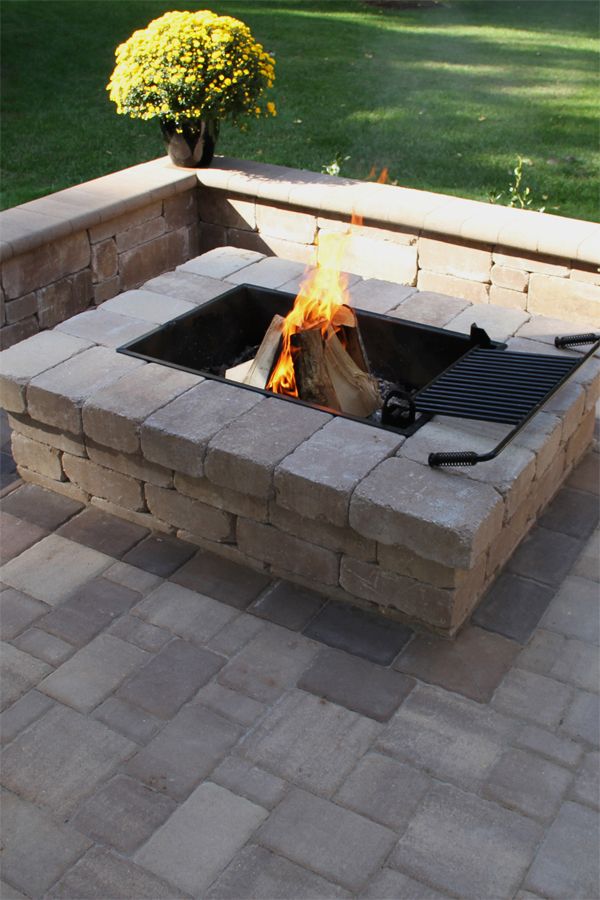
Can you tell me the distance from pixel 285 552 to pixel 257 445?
0.48 metres

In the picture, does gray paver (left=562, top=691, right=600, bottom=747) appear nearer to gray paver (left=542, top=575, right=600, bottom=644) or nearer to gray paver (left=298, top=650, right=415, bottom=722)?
gray paver (left=542, top=575, right=600, bottom=644)

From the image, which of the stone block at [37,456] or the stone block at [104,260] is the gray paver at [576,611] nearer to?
the stone block at [37,456]

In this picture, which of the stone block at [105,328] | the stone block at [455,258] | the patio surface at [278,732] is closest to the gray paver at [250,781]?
the patio surface at [278,732]

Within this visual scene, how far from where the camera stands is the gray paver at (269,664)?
371 cm

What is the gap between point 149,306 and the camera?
5156mm

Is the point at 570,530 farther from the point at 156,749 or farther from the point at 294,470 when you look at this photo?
the point at 156,749

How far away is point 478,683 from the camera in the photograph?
3732 millimetres

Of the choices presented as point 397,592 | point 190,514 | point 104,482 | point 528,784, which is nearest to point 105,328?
point 104,482

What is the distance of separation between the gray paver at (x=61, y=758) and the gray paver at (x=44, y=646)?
0.27 m

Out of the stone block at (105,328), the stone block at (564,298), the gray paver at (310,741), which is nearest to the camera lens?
the gray paver at (310,741)

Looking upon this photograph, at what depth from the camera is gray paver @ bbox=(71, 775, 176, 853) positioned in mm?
3125

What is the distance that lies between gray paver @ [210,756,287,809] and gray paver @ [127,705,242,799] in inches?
1.9

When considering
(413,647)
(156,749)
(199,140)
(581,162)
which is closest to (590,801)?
(413,647)

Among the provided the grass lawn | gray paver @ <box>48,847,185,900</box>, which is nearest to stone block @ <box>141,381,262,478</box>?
gray paver @ <box>48,847,185,900</box>
